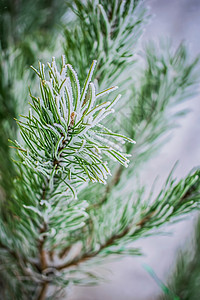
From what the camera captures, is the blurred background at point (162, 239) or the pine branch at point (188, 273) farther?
the blurred background at point (162, 239)

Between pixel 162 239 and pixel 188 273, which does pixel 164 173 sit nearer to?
pixel 162 239

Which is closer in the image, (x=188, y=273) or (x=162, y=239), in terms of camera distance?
(x=188, y=273)

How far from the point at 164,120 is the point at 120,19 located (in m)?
0.11

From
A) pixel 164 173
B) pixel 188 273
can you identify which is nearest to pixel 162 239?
pixel 164 173

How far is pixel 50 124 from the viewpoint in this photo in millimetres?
133

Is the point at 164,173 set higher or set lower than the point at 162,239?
higher

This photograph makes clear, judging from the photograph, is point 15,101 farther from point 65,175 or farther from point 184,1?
point 184,1

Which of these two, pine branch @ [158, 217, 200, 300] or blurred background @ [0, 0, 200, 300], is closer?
pine branch @ [158, 217, 200, 300]

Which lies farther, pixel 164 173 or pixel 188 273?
pixel 164 173

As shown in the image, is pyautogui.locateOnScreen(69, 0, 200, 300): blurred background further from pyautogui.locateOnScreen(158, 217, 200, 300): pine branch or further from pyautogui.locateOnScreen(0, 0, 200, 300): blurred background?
pyautogui.locateOnScreen(158, 217, 200, 300): pine branch

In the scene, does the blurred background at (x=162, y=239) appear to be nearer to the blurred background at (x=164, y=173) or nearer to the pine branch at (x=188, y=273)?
the blurred background at (x=164, y=173)

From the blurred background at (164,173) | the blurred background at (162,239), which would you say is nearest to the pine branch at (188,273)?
the blurred background at (164,173)

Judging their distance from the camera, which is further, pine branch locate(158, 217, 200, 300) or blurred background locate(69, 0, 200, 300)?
blurred background locate(69, 0, 200, 300)

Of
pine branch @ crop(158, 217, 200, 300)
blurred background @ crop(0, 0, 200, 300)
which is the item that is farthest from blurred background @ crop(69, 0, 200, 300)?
pine branch @ crop(158, 217, 200, 300)
